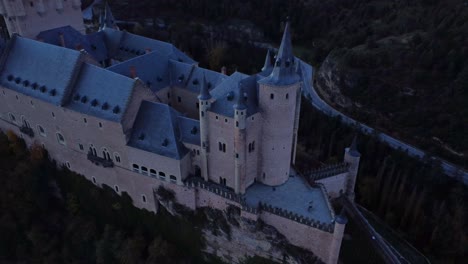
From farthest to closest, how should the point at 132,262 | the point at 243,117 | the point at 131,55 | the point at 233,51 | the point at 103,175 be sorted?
the point at 233,51
the point at 131,55
the point at 103,175
the point at 132,262
the point at 243,117

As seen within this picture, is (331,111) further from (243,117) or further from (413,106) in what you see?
(243,117)

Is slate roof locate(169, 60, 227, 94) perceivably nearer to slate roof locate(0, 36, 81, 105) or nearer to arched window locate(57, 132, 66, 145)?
slate roof locate(0, 36, 81, 105)

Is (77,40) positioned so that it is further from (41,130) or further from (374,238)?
(374,238)

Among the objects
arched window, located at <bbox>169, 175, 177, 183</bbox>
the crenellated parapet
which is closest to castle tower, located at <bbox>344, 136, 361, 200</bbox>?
the crenellated parapet

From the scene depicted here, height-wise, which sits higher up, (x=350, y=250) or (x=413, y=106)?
(x=413, y=106)

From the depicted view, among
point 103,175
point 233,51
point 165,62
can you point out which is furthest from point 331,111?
point 103,175

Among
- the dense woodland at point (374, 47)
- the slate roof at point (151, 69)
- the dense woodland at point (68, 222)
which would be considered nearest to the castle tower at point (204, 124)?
the dense woodland at point (68, 222)

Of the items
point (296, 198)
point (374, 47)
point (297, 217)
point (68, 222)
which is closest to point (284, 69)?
point (296, 198)

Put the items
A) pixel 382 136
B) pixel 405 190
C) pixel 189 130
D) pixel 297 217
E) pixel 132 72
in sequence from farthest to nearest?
1. pixel 382 136
2. pixel 405 190
3. pixel 132 72
4. pixel 189 130
5. pixel 297 217

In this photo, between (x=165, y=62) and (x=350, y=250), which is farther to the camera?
(x=165, y=62)
